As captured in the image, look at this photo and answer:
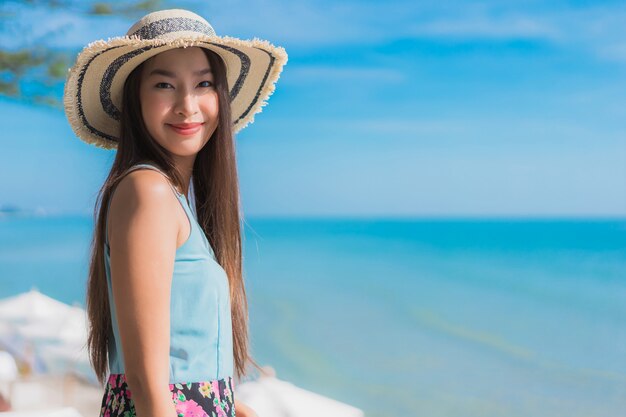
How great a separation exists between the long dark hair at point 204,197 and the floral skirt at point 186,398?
6.2 inches

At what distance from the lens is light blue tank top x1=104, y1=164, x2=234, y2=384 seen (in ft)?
5.48

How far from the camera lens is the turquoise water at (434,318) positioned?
1256cm

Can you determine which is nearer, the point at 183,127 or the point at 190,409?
the point at 190,409

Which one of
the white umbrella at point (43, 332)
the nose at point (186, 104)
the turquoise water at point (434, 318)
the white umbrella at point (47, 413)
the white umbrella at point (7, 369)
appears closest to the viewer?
the nose at point (186, 104)

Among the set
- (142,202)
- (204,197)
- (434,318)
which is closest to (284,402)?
(204,197)

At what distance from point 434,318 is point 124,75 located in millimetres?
18196

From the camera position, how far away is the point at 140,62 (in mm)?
1821

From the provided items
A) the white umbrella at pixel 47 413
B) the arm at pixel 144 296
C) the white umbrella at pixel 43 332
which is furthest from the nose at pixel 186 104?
the white umbrella at pixel 43 332

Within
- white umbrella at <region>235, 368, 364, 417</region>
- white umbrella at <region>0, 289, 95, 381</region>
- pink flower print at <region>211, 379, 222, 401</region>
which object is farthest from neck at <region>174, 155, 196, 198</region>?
white umbrella at <region>0, 289, 95, 381</region>

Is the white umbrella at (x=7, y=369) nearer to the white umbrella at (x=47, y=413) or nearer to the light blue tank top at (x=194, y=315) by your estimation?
the white umbrella at (x=47, y=413)

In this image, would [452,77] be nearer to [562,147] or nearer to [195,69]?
[562,147]

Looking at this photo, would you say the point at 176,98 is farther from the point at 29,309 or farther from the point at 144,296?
the point at 29,309

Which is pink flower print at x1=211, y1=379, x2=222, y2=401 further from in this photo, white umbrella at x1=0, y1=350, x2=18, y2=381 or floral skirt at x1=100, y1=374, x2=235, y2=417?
white umbrella at x1=0, y1=350, x2=18, y2=381

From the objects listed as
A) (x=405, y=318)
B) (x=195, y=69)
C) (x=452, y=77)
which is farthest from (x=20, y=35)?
(x=452, y=77)
